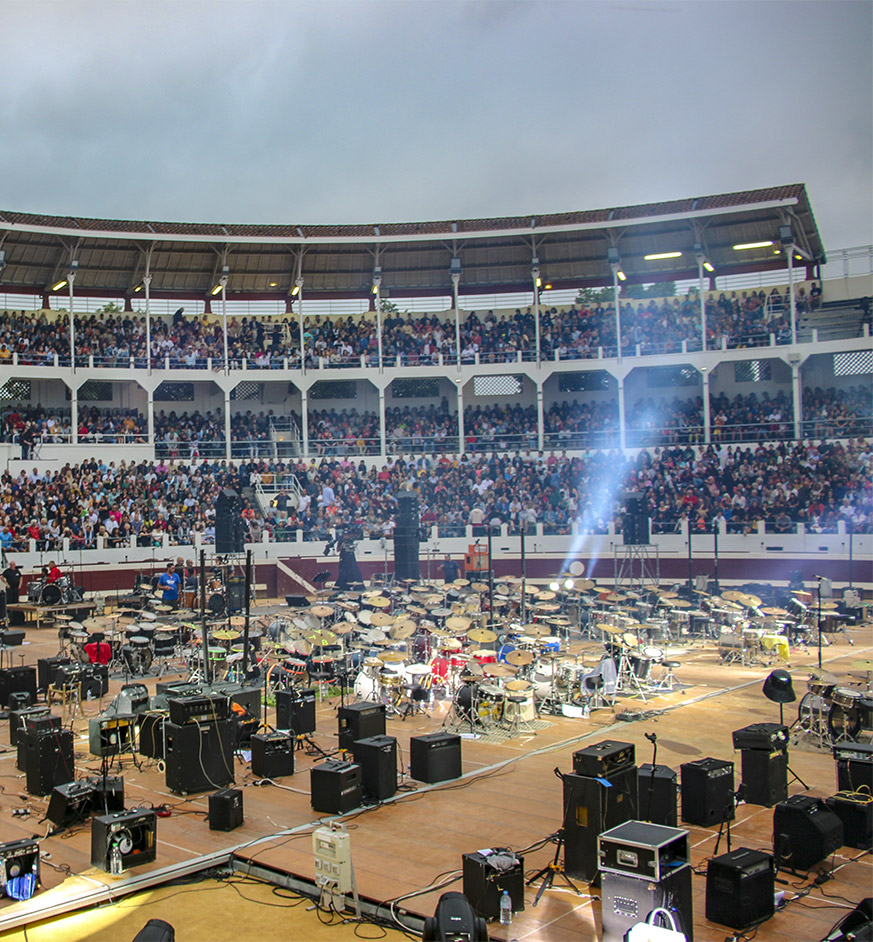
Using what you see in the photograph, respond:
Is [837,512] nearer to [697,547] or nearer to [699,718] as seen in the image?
[697,547]

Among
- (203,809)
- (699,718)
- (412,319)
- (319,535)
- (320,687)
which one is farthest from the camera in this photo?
(412,319)

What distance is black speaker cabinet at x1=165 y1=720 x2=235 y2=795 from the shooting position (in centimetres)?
1299

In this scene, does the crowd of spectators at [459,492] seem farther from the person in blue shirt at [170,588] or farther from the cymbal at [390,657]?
the cymbal at [390,657]

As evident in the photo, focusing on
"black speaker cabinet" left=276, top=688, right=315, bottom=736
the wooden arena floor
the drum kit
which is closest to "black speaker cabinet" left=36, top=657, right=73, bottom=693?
the wooden arena floor

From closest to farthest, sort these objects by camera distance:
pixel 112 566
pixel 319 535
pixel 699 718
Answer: pixel 699 718 < pixel 112 566 < pixel 319 535

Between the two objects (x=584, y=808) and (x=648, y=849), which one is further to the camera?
(x=584, y=808)

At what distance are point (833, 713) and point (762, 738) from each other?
4136 mm

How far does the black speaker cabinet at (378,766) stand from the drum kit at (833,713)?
713 centimetres

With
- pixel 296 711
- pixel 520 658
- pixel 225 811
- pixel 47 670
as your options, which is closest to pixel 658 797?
pixel 225 811

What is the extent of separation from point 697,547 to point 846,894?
90.9 ft

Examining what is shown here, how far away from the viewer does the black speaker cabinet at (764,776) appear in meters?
11.9

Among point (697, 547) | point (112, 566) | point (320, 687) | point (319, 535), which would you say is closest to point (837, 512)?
point (697, 547)

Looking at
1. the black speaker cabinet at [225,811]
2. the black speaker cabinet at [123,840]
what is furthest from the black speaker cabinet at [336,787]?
the black speaker cabinet at [123,840]

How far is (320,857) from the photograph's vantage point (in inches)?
374
